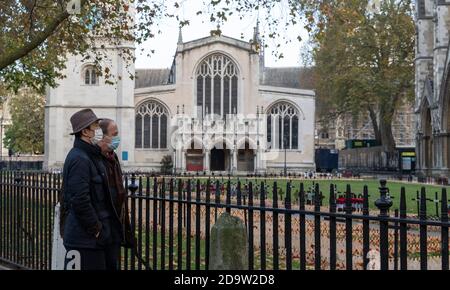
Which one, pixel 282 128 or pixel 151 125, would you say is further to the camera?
pixel 282 128

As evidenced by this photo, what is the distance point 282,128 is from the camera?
183 feet

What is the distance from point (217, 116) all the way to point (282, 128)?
5.80 m

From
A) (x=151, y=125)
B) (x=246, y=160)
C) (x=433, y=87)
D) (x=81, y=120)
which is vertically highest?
(x=433, y=87)

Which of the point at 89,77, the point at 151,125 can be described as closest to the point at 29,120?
the point at 89,77

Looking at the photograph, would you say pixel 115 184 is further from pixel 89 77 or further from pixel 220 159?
pixel 220 159

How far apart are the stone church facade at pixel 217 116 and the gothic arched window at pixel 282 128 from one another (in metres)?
0.09

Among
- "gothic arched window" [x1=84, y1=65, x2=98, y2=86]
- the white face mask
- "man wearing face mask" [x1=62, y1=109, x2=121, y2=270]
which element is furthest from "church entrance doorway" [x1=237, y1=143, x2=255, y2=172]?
"man wearing face mask" [x1=62, y1=109, x2=121, y2=270]

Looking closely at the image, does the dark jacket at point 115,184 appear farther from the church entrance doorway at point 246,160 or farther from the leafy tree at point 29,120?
the leafy tree at point 29,120

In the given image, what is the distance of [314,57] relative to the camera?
191 ft

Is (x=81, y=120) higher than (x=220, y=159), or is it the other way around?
(x=81, y=120)

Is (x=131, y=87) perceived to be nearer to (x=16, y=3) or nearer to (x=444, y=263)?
(x=16, y=3)

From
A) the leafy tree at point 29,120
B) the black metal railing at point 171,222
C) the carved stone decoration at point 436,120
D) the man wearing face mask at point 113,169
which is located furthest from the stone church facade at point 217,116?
the man wearing face mask at point 113,169

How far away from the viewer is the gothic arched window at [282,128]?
183ft

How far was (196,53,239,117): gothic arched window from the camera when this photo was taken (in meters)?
54.7
